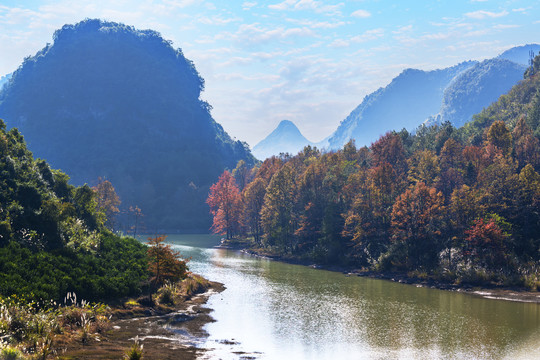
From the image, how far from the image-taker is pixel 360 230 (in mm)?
74312

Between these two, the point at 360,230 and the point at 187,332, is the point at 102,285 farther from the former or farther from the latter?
the point at 360,230

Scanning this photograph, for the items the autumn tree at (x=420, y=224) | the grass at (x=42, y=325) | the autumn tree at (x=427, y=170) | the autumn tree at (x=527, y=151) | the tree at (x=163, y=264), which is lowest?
the grass at (x=42, y=325)

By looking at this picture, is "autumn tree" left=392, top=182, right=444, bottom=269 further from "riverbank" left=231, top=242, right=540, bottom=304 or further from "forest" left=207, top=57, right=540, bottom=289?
"riverbank" left=231, top=242, right=540, bottom=304

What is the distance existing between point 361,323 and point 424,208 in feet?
106

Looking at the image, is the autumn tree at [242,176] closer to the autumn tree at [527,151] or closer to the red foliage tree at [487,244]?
the autumn tree at [527,151]

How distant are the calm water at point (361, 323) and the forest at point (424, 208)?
28.1ft

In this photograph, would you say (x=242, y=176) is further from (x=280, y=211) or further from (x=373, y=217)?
(x=373, y=217)

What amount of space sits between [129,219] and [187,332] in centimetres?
16012

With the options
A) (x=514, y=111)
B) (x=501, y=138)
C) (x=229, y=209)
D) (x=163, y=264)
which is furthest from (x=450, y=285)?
(x=514, y=111)


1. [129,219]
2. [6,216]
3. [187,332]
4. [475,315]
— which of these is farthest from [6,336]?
[129,219]

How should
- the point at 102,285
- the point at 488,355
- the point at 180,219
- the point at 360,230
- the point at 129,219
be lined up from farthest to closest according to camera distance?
1. the point at 180,219
2. the point at 129,219
3. the point at 360,230
4. the point at 102,285
5. the point at 488,355

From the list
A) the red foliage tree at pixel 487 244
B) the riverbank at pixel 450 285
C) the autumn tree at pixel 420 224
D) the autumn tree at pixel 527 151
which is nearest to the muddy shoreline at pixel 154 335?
the riverbank at pixel 450 285

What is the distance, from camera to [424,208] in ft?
220

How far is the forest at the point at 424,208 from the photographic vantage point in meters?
60.7
